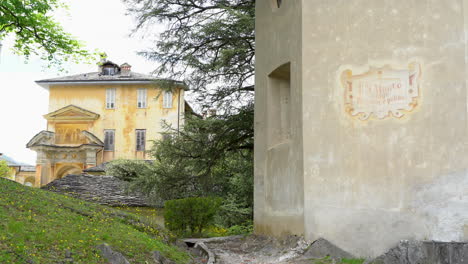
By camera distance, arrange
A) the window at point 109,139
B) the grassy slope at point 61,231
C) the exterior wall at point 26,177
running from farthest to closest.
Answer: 1. the exterior wall at point 26,177
2. the window at point 109,139
3. the grassy slope at point 61,231

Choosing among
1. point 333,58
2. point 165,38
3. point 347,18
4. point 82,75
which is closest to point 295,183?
point 333,58

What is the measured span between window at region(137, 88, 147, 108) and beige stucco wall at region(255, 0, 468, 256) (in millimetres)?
32727

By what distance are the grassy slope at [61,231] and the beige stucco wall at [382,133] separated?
3396 mm

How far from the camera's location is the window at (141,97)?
1679 inches

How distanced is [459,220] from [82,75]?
40.2 meters

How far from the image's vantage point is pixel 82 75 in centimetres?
4488

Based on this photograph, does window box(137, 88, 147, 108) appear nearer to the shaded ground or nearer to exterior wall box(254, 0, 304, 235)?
exterior wall box(254, 0, 304, 235)

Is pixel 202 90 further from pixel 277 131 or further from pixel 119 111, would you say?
pixel 119 111

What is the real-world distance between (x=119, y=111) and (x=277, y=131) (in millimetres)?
32190

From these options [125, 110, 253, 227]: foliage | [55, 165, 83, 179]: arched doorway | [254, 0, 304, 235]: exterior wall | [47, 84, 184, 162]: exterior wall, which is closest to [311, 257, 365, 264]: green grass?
[254, 0, 304, 235]: exterior wall

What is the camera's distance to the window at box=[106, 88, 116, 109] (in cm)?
4294

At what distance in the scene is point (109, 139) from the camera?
42781 mm

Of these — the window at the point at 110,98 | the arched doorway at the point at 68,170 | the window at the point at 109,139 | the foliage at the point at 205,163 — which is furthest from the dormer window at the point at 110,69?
the foliage at the point at 205,163

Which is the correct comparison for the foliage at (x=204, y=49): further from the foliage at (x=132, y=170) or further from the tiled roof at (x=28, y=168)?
the tiled roof at (x=28, y=168)
